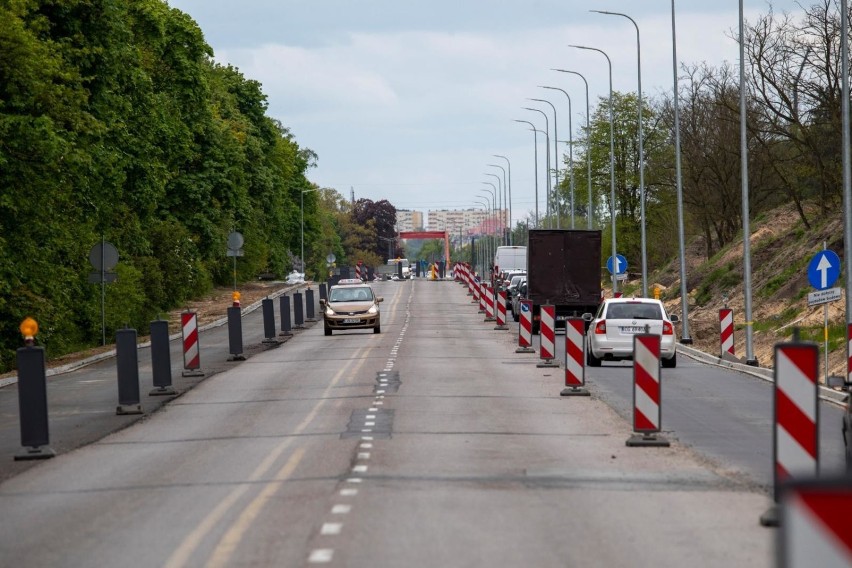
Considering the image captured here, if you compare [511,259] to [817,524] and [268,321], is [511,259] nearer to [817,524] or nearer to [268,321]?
[268,321]

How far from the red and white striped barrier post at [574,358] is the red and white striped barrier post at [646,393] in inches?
263

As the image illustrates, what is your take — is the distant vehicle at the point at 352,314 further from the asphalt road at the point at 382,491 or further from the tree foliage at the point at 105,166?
the asphalt road at the point at 382,491

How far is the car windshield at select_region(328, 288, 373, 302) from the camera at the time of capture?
48.7 meters

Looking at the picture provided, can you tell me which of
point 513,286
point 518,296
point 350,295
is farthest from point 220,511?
point 513,286

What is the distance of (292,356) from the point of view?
3659cm

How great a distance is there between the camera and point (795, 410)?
10695mm

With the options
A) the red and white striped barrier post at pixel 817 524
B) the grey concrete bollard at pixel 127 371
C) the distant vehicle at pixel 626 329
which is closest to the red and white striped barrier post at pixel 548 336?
the distant vehicle at pixel 626 329

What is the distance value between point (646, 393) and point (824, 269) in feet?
37.8

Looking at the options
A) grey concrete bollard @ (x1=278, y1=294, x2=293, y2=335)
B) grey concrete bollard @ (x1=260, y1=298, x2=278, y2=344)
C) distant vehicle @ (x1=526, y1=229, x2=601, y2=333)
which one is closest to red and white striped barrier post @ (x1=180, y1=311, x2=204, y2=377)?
grey concrete bollard @ (x1=260, y1=298, x2=278, y2=344)

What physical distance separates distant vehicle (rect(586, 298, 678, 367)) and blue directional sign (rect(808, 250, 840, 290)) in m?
5.77

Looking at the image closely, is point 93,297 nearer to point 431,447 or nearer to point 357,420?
point 357,420

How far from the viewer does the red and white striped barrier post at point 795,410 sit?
10.6 metres

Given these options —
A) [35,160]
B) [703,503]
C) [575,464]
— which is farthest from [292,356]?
[703,503]

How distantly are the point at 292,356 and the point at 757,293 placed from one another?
26884mm
